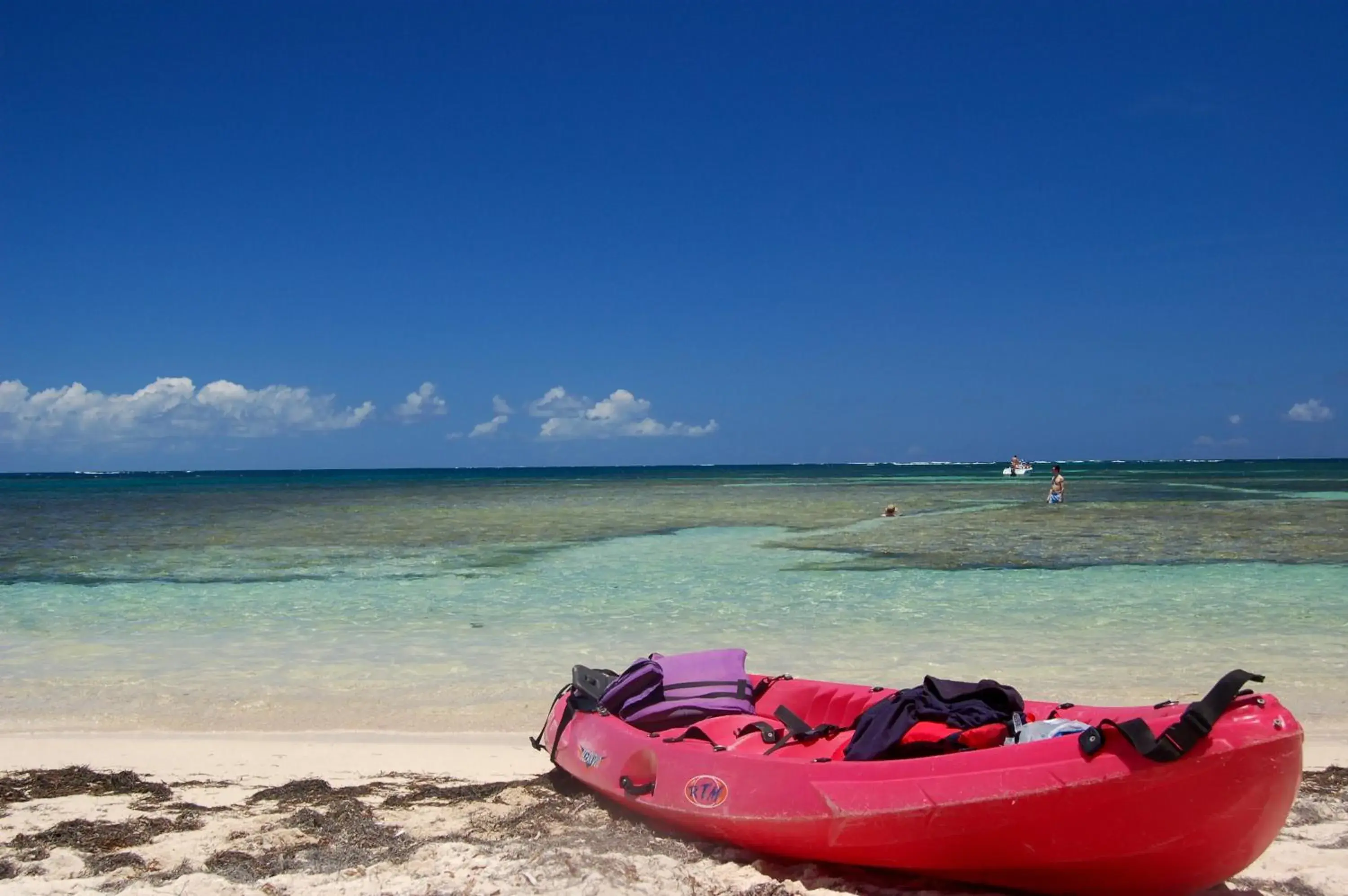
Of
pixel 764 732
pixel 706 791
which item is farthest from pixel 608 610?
pixel 706 791

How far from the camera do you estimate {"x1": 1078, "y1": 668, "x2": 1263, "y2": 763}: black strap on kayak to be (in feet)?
11.0

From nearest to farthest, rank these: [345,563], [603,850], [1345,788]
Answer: [603,850] → [1345,788] → [345,563]

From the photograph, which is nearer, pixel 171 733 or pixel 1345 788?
pixel 1345 788

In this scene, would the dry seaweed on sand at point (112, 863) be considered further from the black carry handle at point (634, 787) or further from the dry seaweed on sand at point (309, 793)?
the black carry handle at point (634, 787)

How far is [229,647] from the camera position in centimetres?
979

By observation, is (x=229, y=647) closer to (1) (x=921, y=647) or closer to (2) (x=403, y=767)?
(2) (x=403, y=767)

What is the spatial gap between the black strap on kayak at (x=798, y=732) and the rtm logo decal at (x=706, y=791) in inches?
14.7

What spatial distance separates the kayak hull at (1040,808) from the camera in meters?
3.37

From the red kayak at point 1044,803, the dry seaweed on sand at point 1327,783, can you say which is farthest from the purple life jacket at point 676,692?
the dry seaweed on sand at point 1327,783

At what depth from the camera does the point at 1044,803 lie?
356 cm

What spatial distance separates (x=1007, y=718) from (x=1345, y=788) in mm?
1950

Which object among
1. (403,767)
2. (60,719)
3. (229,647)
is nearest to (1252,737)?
(403,767)

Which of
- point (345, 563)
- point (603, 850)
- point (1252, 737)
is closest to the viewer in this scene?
point (1252, 737)

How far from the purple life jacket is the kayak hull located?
35.8 inches
